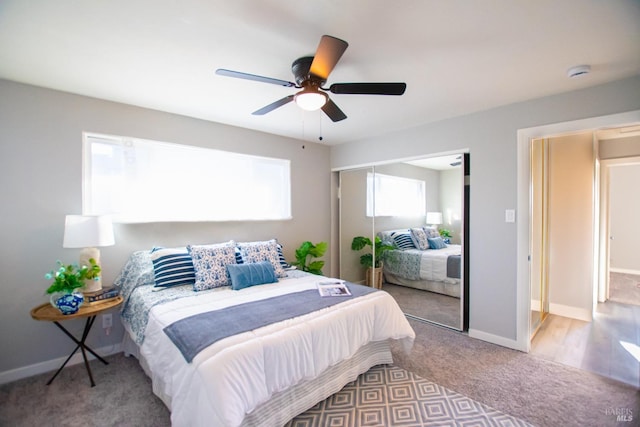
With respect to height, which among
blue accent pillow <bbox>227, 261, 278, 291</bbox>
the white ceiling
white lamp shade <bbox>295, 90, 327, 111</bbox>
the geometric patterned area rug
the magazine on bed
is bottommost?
the geometric patterned area rug

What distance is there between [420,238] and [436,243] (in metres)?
0.21

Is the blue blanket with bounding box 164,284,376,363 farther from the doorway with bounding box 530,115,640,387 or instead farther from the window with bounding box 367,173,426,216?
the doorway with bounding box 530,115,640,387

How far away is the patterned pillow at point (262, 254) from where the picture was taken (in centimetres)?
298

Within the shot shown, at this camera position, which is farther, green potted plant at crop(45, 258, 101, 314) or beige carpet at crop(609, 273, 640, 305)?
beige carpet at crop(609, 273, 640, 305)

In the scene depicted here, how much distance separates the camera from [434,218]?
3471mm

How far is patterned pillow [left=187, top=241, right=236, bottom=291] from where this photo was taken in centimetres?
257

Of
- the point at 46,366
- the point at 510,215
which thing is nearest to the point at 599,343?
the point at 510,215

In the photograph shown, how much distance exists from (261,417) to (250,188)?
8.77ft

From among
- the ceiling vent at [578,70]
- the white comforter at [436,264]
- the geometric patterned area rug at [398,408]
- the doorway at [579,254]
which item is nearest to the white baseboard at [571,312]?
the doorway at [579,254]

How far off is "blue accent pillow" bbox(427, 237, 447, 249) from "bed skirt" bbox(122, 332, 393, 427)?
1.49 meters

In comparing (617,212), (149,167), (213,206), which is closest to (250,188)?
(213,206)

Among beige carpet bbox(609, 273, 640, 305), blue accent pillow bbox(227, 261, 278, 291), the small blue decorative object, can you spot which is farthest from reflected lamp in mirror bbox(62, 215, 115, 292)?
beige carpet bbox(609, 273, 640, 305)

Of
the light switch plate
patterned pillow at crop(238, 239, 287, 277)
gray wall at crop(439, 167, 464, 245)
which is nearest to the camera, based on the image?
the light switch plate

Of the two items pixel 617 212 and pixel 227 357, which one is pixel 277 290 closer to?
pixel 227 357
